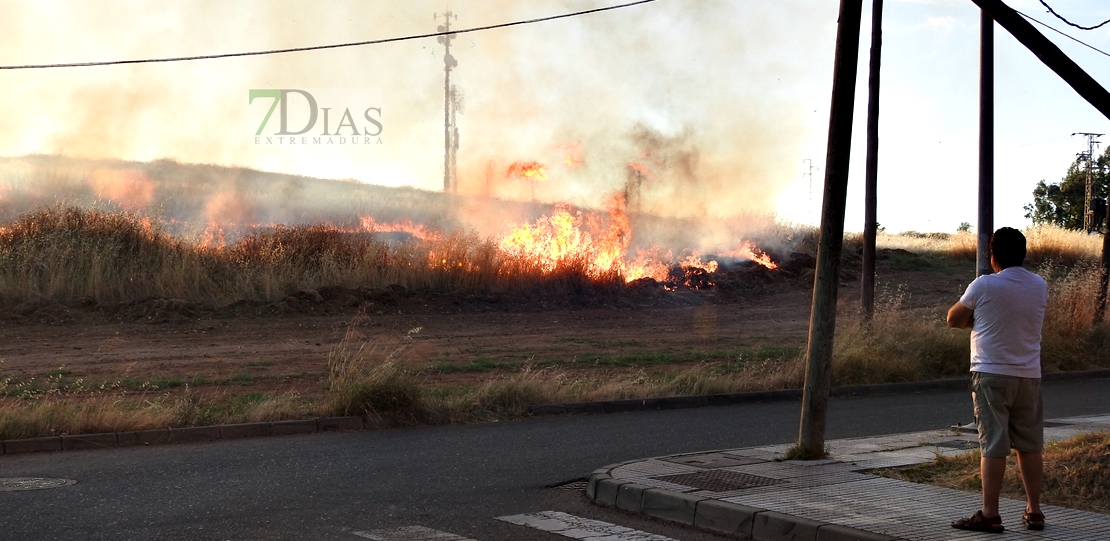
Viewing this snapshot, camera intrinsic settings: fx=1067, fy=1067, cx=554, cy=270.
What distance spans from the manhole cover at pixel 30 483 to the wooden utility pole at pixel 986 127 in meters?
13.3

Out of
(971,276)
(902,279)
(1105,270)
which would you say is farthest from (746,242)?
(1105,270)

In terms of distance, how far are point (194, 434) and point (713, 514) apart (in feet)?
20.4

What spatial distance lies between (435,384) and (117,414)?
5.00 m

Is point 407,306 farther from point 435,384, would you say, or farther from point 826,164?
point 826,164

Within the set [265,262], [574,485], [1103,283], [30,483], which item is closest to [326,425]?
[30,483]

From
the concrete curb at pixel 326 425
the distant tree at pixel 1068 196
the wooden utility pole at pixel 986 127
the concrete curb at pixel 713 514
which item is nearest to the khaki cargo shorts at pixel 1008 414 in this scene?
the concrete curb at pixel 713 514

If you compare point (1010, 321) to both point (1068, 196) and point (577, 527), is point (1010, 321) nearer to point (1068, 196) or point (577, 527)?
point (577, 527)

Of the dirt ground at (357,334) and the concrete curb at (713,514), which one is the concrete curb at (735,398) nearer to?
the dirt ground at (357,334)

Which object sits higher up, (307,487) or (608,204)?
(608,204)

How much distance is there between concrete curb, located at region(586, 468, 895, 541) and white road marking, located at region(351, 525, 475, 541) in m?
1.48

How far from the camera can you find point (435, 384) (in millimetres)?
15148

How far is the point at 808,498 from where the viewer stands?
281 inches

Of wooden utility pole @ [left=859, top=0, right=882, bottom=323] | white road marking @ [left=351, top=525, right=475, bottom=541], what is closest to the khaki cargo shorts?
white road marking @ [left=351, top=525, right=475, bottom=541]

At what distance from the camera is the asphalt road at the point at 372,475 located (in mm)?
6785
